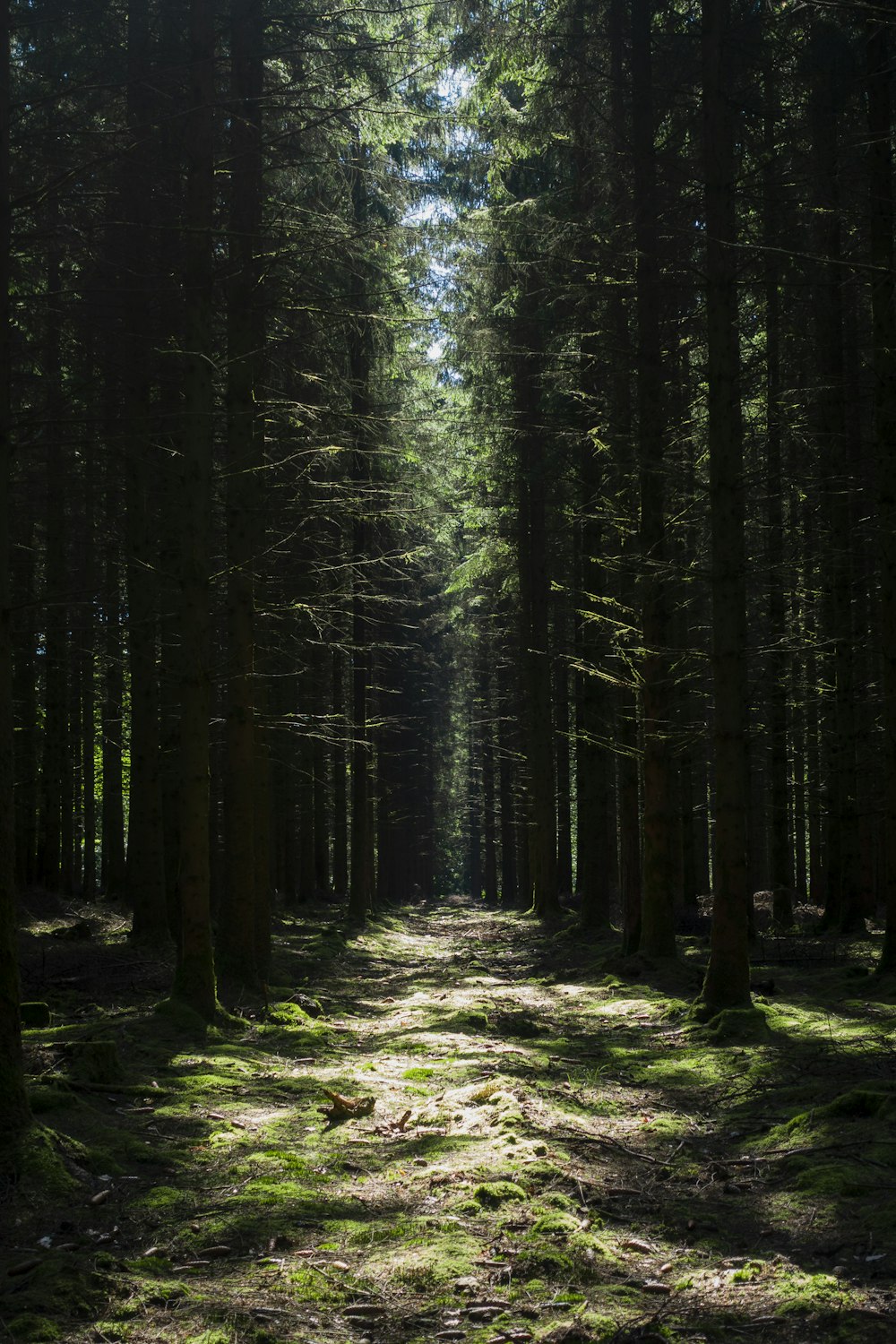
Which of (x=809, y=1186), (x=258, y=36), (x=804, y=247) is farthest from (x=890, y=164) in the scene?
(x=809, y=1186)

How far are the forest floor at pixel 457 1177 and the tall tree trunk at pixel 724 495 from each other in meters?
1.74

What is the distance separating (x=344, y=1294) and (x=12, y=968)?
2533 millimetres

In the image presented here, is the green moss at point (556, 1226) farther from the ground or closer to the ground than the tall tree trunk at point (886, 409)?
closer to the ground

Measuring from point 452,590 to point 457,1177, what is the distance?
21850 millimetres

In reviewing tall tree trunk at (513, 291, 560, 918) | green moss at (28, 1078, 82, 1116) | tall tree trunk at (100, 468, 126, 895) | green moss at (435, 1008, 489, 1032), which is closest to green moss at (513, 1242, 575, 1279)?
green moss at (28, 1078, 82, 1116)

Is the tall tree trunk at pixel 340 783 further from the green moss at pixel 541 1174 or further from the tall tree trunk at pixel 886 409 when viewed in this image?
the green moss at pixel 541 1174

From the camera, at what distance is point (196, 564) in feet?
34.5

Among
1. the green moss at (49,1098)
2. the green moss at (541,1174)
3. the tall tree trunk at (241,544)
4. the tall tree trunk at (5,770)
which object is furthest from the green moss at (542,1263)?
the tall tree trunk at (241,544)

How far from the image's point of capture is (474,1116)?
7078mm

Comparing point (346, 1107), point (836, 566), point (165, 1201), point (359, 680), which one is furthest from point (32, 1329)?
point (359, 680)

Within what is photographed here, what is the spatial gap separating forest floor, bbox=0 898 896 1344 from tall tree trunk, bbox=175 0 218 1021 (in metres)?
0.70

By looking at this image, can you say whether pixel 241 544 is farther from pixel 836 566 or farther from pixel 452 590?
pixel 452 590

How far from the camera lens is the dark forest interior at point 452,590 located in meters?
5.23

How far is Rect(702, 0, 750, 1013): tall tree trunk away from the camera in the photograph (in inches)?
417
